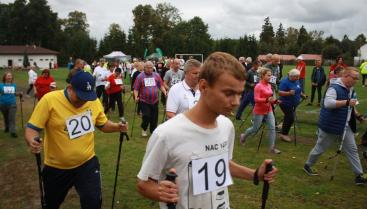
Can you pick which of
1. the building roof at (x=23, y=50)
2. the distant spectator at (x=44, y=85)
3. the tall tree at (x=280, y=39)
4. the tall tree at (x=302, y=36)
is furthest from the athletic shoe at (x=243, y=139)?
the tall tree at (x=302, y=36)

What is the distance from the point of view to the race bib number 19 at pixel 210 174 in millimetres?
2412

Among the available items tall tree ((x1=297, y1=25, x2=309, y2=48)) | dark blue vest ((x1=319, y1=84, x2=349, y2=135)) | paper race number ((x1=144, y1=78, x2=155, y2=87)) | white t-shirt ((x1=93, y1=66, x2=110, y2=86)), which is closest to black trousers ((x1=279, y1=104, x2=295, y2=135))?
dark blue vest ((x1=319, y1=84, x2=349, y2=135))

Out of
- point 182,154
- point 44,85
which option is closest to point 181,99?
point 182,154

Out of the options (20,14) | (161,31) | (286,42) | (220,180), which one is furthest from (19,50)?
(220,180)

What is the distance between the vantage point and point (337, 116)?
718cm

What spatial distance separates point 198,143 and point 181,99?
152 inches

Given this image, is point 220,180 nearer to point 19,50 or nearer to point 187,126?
point 187,126

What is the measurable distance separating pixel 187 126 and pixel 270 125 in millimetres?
7279

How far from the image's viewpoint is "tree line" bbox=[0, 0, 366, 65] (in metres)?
74.4

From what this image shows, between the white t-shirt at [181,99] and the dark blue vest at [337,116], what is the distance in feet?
8.90

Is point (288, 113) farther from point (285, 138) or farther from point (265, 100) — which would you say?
point (265, 100)

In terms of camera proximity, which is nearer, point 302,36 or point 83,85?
point 83,85

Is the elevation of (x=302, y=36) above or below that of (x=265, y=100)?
above

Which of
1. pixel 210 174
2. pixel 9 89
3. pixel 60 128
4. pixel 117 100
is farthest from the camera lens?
pixel 117 100
